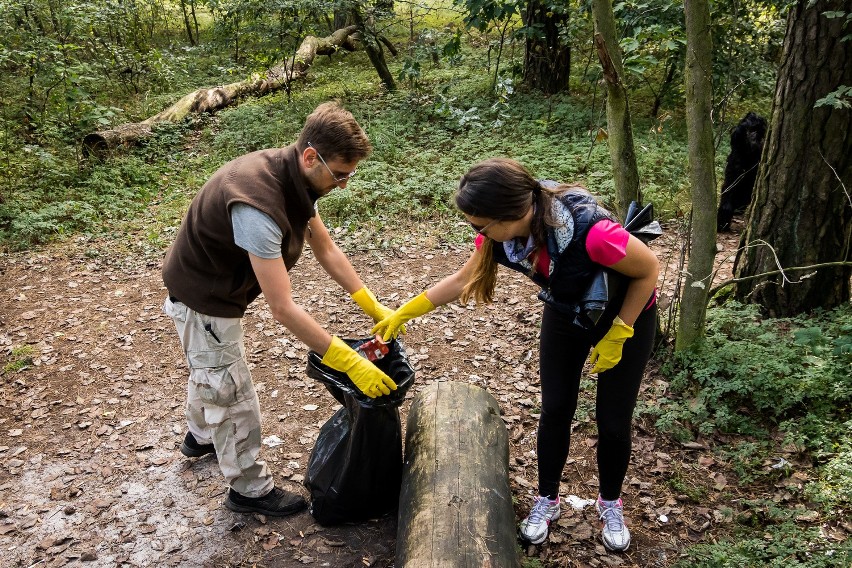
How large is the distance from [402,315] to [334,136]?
100 centimetres

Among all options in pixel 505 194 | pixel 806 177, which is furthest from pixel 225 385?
pixel 806 177

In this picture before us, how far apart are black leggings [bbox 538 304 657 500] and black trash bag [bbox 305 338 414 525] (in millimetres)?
706

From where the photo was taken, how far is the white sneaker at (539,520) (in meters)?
2.90

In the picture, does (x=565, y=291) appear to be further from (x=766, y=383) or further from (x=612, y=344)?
(x=766, y=383)

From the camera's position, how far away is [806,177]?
400 centimetres

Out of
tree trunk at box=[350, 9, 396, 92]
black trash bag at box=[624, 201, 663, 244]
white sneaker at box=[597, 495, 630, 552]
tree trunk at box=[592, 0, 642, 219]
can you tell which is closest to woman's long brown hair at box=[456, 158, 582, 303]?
black trash bag at box=[624, 201, 663, 244]

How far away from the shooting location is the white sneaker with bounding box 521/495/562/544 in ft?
9.50

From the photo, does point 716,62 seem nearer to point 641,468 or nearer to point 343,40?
point 641,468

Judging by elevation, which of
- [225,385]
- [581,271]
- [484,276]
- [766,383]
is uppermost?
[581,271]

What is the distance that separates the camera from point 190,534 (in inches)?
123

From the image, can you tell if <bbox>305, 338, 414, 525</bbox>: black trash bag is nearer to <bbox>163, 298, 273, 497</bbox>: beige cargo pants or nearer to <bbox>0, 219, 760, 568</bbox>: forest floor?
<bbox>0, 219, 760, 568</bbox>: forest floor

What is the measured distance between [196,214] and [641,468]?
2.79 metres

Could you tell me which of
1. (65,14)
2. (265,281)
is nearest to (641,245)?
(265,281)

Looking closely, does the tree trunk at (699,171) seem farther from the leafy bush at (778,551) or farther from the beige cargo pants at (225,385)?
the beige cargo pants at (225,385)
